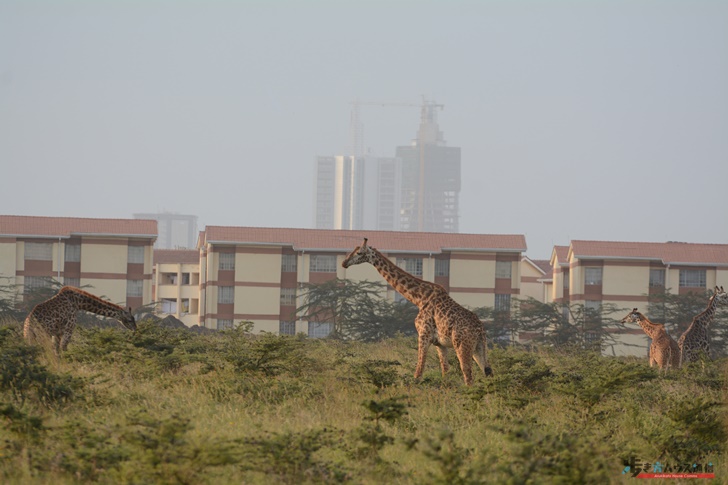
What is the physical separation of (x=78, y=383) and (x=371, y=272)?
49.9 m

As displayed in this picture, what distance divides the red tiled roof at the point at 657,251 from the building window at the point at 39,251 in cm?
3264

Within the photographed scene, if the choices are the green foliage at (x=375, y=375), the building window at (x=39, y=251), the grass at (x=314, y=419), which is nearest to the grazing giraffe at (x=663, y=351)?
the grass at (x=314, y=419)

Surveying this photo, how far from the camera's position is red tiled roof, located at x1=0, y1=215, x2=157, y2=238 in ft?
191

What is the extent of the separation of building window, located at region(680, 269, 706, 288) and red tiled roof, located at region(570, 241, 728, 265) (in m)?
0.71

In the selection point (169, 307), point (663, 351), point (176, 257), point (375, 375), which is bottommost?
point (169, 307)

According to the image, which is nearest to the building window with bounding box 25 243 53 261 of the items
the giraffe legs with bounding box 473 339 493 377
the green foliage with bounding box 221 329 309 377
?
the green foliage with bounding box 221 329 309 377

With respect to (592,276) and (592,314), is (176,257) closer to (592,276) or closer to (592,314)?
(592,276)

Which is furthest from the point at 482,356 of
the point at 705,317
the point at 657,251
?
the point at 657,251

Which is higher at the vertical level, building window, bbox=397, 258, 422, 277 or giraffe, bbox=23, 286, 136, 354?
building window, bbox=397, 258, 422, 277

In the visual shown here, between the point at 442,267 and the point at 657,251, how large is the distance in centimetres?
1377

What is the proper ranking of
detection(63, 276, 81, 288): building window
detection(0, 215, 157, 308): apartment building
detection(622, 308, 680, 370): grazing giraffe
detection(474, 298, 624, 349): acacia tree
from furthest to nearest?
detection(63, 276, 81, 288): building window < detection(0, 215, 157, 308): apartment building < detection(474, 298, 624, 349): acacia tree < detection(622, 308, 680, 370): grazing giraffe

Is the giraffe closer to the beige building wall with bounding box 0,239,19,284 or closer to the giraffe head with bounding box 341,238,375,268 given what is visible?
the giraffe head with bounding box 341,238,375,268

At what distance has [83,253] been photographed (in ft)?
195

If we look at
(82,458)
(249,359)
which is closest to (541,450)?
(82,458)
